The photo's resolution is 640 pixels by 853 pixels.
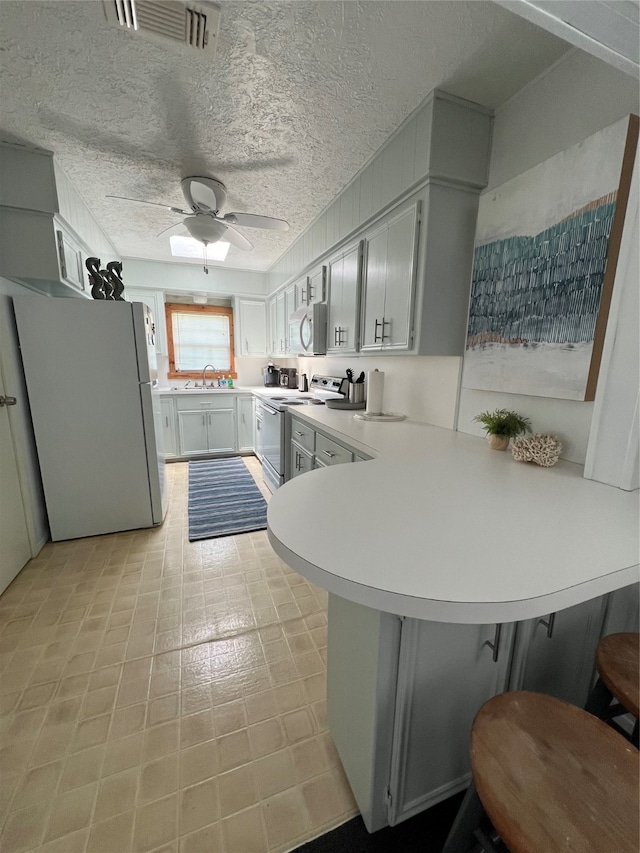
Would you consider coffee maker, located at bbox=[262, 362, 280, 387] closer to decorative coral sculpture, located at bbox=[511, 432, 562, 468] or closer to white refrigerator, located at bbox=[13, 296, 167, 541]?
white refrigerator, located at bbox=[13, 296, 167, 541]

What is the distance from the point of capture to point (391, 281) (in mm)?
1956

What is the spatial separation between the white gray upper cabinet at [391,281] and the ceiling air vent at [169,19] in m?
1.07

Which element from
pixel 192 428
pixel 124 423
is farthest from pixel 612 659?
pixel 192 428

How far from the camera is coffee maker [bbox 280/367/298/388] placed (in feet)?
15.2

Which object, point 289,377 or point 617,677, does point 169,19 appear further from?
point 289,377

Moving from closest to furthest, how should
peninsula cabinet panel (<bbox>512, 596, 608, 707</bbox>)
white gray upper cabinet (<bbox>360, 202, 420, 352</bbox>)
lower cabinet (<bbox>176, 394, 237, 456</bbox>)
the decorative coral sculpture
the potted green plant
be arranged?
peninsula cabinet panel (<bbox>512, 596, 608, 707</bbox>) → the decorative coral sculpture → the potted green plant → white gray upper cabinet (<bbox>360, 202, 420, 352</bbox>) → lower cabinet (<bbox>176, 394, 237, 456</bbox>)

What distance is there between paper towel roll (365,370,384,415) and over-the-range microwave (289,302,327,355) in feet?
2.50

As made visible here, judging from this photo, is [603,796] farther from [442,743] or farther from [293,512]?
[293,512]

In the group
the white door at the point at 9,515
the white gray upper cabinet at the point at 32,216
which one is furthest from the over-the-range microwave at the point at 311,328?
the white door at the point at 9,515

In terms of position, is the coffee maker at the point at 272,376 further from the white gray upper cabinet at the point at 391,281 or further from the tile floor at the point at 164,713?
the tile floor at the point at 164,713

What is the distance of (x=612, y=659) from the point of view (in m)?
0.84

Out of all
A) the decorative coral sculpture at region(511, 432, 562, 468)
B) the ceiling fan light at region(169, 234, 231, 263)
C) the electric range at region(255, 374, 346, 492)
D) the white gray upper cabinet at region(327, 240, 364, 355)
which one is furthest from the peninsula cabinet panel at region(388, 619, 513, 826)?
the ceiling fan light at region(169, 234, 231, 263)

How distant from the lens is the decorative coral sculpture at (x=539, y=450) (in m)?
1.31

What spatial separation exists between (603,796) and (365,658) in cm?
46
